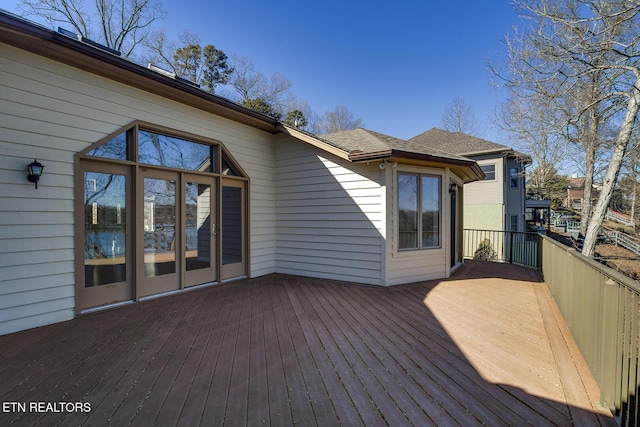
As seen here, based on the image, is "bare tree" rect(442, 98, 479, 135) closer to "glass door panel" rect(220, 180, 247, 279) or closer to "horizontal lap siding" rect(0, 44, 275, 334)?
"glass door panel" rect(220, 180, 247, 279)

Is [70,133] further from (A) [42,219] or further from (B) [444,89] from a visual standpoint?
(B) [444,89]

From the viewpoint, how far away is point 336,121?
1927 centimetres

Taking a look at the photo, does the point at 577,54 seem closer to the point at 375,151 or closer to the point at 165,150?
the point at 375,151

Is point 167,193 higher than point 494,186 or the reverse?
the reverse

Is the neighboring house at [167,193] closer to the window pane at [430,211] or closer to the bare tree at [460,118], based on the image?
the window pane at [430,211]

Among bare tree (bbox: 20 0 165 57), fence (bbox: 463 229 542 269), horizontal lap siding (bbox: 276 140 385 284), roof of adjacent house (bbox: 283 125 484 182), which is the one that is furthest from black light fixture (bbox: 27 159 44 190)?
bare tree (bbox: 20 0 165 57)

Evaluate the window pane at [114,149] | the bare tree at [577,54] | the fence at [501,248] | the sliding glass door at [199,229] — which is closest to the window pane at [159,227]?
the sliding glass door at [199,229]

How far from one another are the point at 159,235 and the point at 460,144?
1405 centimetres

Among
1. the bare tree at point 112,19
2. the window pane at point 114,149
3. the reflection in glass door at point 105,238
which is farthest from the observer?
the bare tree at point 112,19

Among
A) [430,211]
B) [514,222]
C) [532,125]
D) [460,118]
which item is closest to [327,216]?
[430,211]

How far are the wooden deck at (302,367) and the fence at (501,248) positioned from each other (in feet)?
16.9

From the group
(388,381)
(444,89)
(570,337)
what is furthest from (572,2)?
(388,381)

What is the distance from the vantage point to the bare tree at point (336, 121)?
19.3 metres

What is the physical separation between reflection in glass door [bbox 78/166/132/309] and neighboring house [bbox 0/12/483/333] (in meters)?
0.02
